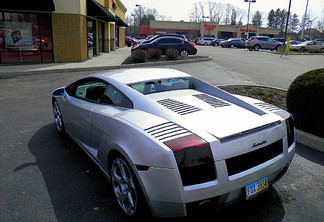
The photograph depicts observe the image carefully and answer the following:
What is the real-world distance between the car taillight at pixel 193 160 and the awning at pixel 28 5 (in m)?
14.6

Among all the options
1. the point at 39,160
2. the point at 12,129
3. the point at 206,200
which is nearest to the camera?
the point at 206,200

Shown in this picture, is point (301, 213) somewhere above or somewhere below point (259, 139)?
below

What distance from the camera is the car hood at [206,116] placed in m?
2.47

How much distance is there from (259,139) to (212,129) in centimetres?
46

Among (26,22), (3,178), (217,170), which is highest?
(26,22)

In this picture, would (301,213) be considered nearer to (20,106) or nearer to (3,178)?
(3,178)

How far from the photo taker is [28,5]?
1386 centimetres

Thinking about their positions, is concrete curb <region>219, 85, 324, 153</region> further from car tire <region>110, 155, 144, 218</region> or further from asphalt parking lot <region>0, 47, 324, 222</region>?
car tire <region>110, 155, 144, 218</region>

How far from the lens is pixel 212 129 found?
244 centimetres

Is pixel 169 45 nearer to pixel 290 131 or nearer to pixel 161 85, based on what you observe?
pixel 161 85

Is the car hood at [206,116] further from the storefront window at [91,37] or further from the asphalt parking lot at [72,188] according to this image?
the storefront window at [91,37]

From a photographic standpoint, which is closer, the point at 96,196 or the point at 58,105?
the point at 96,196

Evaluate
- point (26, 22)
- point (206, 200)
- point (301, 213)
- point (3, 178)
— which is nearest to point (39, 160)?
point (3, 178)

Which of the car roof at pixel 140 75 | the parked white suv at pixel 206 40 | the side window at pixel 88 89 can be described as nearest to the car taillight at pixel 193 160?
the car roof at pixel 140 75
